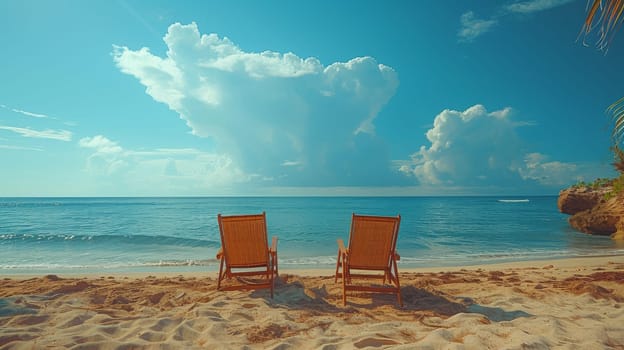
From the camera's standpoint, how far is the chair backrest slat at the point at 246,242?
497 centimetres

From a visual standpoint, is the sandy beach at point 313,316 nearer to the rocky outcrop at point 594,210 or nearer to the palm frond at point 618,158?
the palm frond at point 618,158

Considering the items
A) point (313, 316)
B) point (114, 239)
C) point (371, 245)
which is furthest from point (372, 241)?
point (114, 239)

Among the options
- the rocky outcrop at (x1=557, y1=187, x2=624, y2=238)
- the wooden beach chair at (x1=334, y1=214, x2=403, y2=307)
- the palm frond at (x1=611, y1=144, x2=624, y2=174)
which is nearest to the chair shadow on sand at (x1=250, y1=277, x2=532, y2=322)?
the wooden beach chair at (x1=334, y1=214, x2=403, y2=307)

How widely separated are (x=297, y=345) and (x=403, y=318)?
1.47 metres

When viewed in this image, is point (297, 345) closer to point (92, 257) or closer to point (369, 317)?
point (369, 317)

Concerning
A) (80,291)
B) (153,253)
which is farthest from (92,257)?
(80,291)

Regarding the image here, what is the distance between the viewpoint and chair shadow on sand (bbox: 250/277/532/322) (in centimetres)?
404

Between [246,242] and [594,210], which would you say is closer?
[246,242]

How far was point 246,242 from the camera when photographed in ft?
16.5

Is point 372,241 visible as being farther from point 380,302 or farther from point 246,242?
point 246,242

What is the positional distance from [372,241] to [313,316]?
4.74 ft

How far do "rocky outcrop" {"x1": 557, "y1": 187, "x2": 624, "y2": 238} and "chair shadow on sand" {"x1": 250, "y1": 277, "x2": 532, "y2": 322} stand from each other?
1241 centimetres

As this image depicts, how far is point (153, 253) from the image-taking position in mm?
11438

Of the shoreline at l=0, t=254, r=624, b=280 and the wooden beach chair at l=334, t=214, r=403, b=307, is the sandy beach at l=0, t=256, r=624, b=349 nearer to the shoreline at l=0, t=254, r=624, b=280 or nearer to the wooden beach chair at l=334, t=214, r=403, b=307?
the wooden beach chair at l=334, t=214, r=403, b=307
